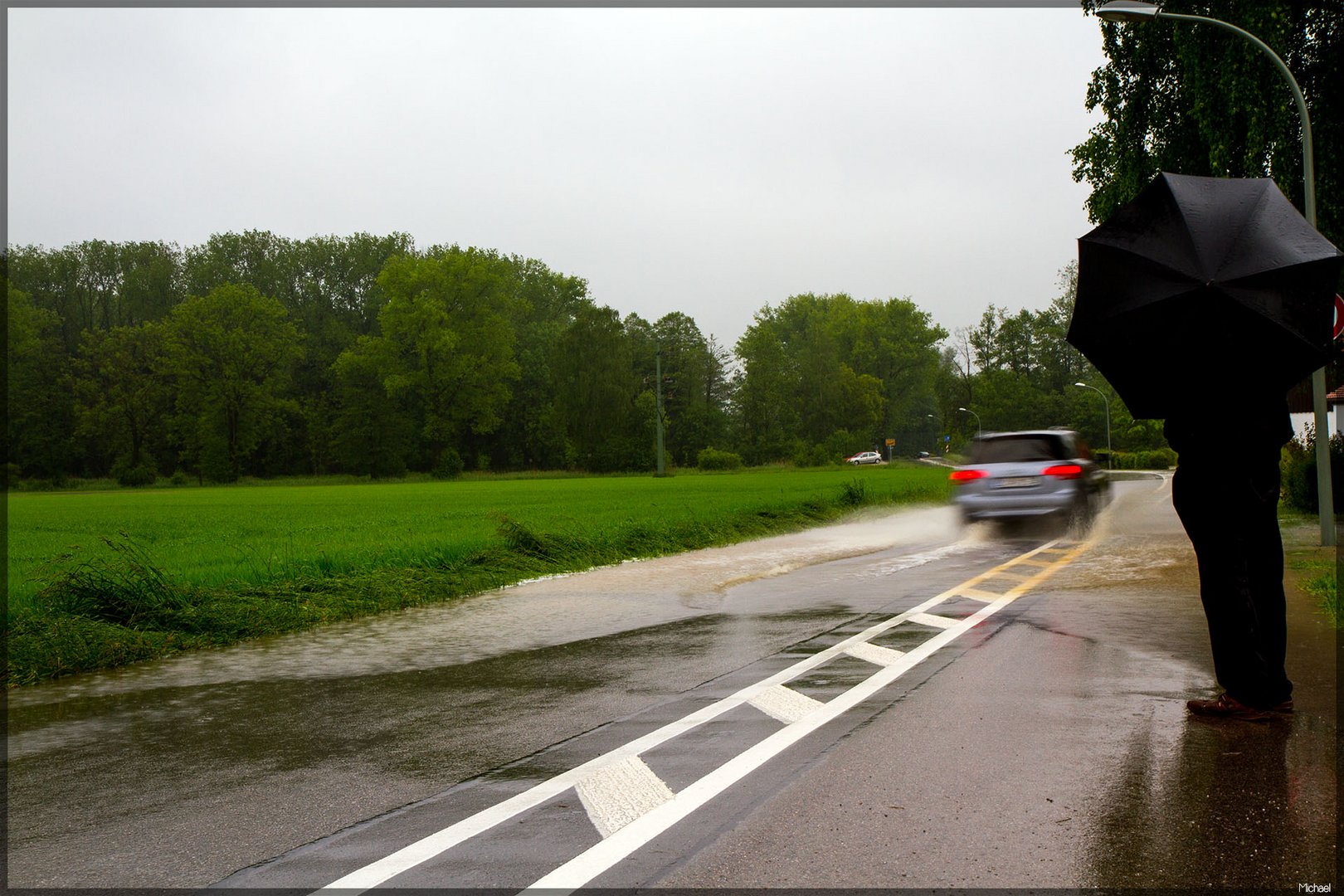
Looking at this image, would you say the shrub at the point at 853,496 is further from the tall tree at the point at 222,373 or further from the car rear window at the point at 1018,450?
the tall tree at the point at 222,373

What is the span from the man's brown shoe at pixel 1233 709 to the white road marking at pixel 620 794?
2.87 metres

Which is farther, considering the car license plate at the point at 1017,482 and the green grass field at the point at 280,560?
the car license plate at the point at 1017,482

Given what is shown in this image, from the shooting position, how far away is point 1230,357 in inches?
201


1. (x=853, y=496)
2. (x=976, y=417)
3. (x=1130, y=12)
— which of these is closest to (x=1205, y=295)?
(x=1130, y=12)

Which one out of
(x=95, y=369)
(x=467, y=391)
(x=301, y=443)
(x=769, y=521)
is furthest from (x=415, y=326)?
(x=769, y=521)

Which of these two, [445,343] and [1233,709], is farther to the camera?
[445,343]

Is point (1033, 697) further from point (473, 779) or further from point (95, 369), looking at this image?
point (95, 369)

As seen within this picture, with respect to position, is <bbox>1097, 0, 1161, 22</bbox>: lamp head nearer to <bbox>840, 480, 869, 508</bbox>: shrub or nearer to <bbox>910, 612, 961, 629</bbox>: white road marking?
<bbox>910, 612, 961, 629</bbox>: white road marking

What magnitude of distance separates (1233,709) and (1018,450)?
13010 mm

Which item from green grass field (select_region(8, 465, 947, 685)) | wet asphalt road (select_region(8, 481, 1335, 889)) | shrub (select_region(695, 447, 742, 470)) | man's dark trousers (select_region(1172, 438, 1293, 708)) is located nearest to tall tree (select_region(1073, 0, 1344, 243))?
green grass field (select_region(8, 465, 947, 685))

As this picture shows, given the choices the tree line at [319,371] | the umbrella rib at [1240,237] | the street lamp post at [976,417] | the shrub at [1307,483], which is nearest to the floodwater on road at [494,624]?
the umbrella rib at [1240,237]

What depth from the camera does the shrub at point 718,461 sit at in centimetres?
9556

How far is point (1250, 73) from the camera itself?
18.8 metres

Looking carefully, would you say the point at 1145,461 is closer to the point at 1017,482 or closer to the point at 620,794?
the point at 1017,482
